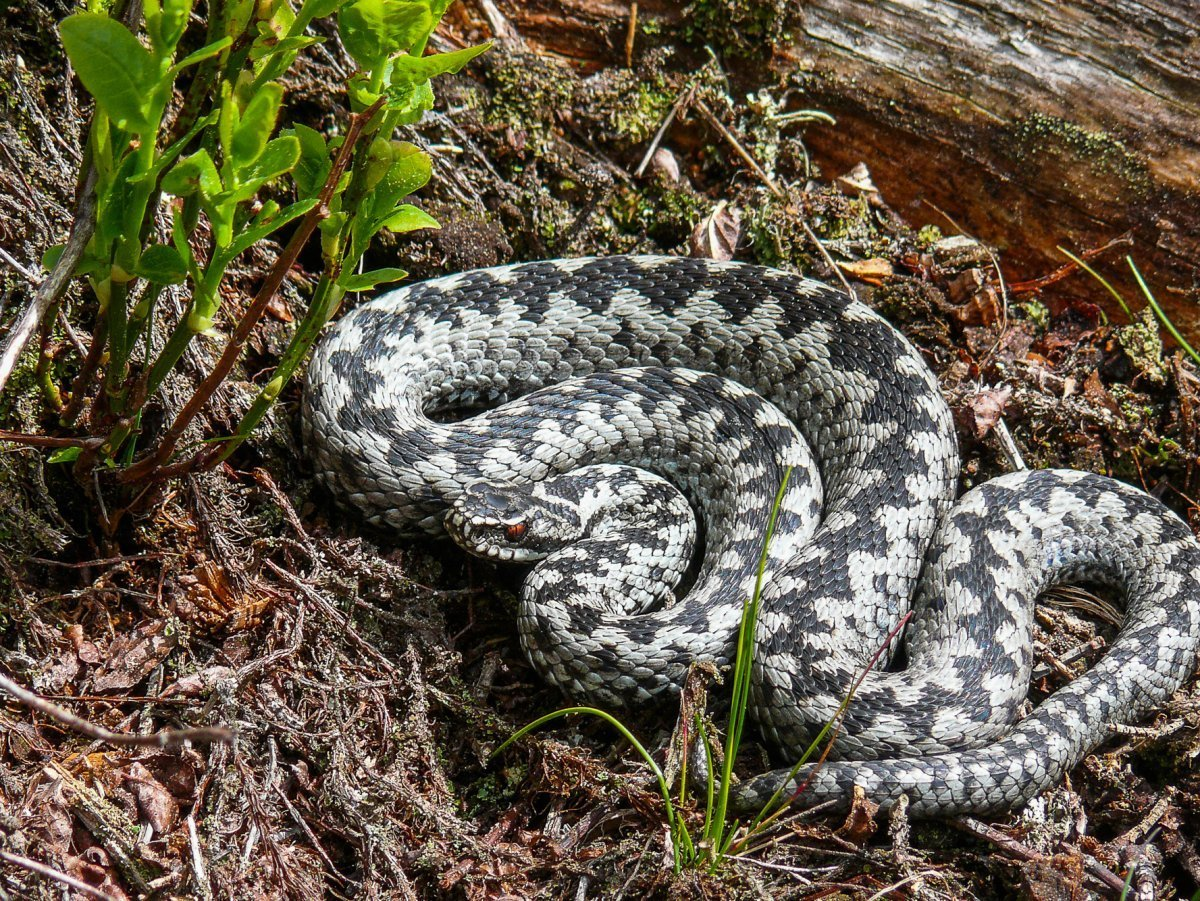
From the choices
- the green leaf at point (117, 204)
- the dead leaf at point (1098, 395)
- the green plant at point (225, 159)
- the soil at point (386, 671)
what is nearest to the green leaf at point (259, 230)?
the green plant at point (225, 159)

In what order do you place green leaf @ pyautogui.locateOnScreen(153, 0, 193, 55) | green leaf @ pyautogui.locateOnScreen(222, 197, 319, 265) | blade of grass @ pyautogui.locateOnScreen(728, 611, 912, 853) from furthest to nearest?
1. blade of grass @ pyautogui.locateOnScreen(728, 611, 912, 853)
2. green leaf @ pyautogui.locateOnScreen(222, 197, 319, 265)
3. green leaf @ pyautogui.locateOnScreen(153, 0, 193, 55)

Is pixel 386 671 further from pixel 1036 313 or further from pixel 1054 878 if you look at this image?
pixel 1036 313

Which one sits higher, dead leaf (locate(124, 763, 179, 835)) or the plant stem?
the plant stem

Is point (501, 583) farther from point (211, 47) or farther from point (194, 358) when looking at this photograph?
point (211, 47)

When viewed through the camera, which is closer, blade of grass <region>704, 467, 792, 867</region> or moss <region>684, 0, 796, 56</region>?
blade of grass <region>704, 467, 792, 867</region>

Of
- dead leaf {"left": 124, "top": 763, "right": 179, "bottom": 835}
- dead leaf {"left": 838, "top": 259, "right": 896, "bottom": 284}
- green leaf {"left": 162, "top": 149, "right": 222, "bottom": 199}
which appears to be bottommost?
dead leaf {"left": 124, "top": 763, "right": 179, "bottom": 835}

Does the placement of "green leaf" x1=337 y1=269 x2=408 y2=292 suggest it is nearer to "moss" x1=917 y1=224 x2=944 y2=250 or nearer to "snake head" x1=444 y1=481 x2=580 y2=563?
"snake head" x1=444 y1=481 x2=580 y2=563

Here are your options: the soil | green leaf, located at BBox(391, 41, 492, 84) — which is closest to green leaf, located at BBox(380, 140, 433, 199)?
green leaf, located at BBox(391, 41, 492, 84)

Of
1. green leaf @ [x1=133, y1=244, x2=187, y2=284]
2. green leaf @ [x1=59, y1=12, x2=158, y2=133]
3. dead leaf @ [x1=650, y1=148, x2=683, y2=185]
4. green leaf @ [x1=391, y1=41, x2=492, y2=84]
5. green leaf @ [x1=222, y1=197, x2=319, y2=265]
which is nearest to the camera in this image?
green leaf @ [x1=59, y1=12, x2=158, y2=133]

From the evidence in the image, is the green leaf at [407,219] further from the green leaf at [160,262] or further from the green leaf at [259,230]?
the green leaf at [160,262]
